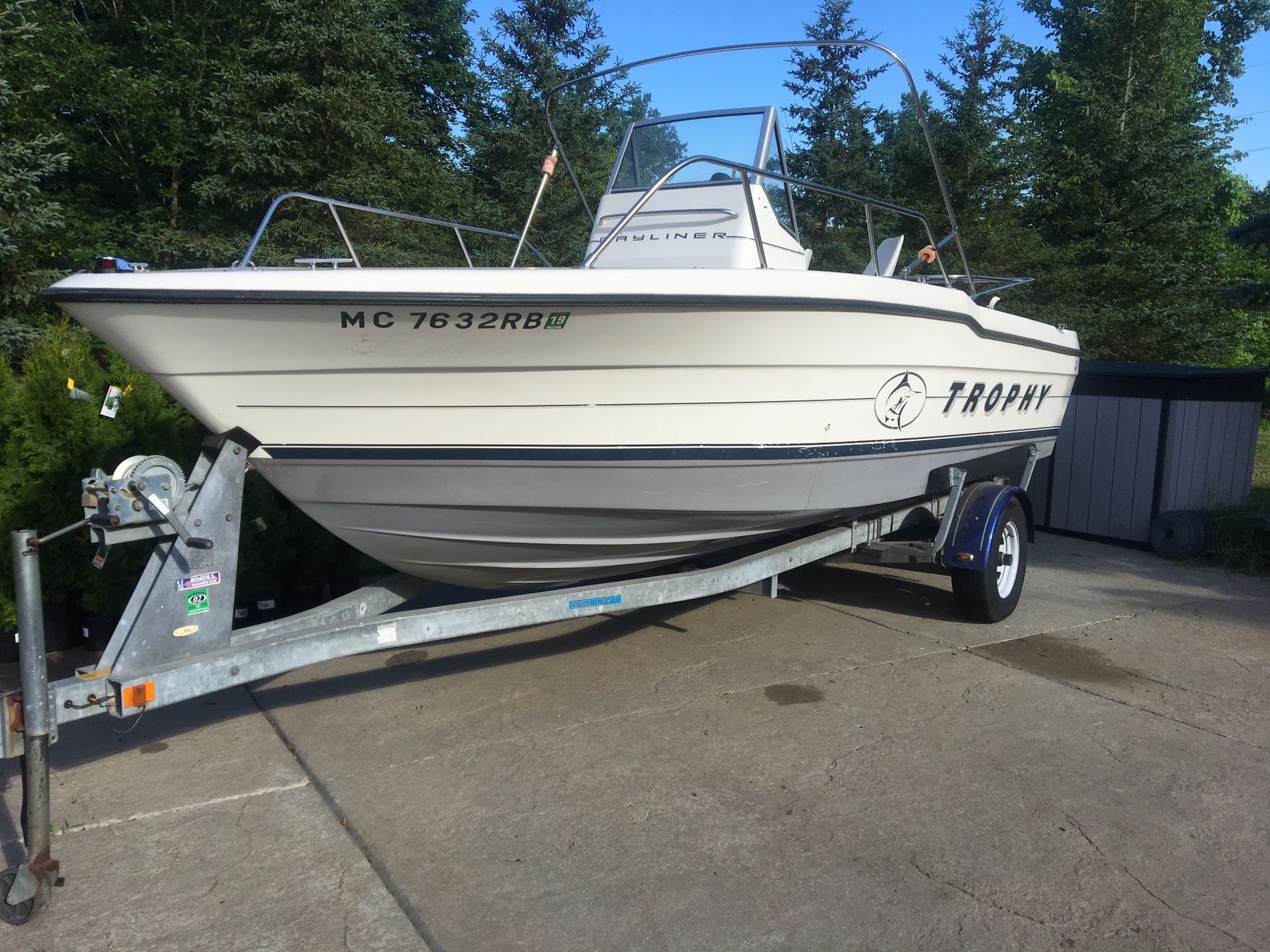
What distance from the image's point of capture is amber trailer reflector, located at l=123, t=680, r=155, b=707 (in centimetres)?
268

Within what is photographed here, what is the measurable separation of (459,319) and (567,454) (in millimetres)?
643

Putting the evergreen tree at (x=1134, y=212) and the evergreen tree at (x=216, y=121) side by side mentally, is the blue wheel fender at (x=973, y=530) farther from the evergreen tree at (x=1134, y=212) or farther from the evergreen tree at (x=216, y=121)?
the evergreen tree at (x=1134, y=212)

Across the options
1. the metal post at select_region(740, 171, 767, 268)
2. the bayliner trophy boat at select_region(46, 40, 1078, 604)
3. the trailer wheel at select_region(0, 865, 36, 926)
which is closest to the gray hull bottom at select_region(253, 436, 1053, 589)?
the bayliner trophy boat at select_region(46, 40, 1078, 604)

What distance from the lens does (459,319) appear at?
124 inches

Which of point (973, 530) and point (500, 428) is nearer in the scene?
point (500, 428)

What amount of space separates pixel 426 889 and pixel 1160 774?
2.54m

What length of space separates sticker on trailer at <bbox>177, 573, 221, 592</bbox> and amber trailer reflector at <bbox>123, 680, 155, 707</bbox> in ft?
1.07

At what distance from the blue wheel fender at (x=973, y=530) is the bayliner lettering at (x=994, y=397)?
0.49 metres

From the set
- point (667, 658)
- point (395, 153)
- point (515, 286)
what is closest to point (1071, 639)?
point (667, 658)

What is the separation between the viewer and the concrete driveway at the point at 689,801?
2480 mm

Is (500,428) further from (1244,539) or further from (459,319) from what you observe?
(1244,539)

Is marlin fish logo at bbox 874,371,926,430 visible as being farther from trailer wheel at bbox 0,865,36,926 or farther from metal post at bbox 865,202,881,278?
trailer wheel at bbox 0,865,36,926

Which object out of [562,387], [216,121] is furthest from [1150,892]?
[216,121]

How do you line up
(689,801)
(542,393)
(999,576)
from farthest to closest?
(999,576)
(542,393)
(689,801)
